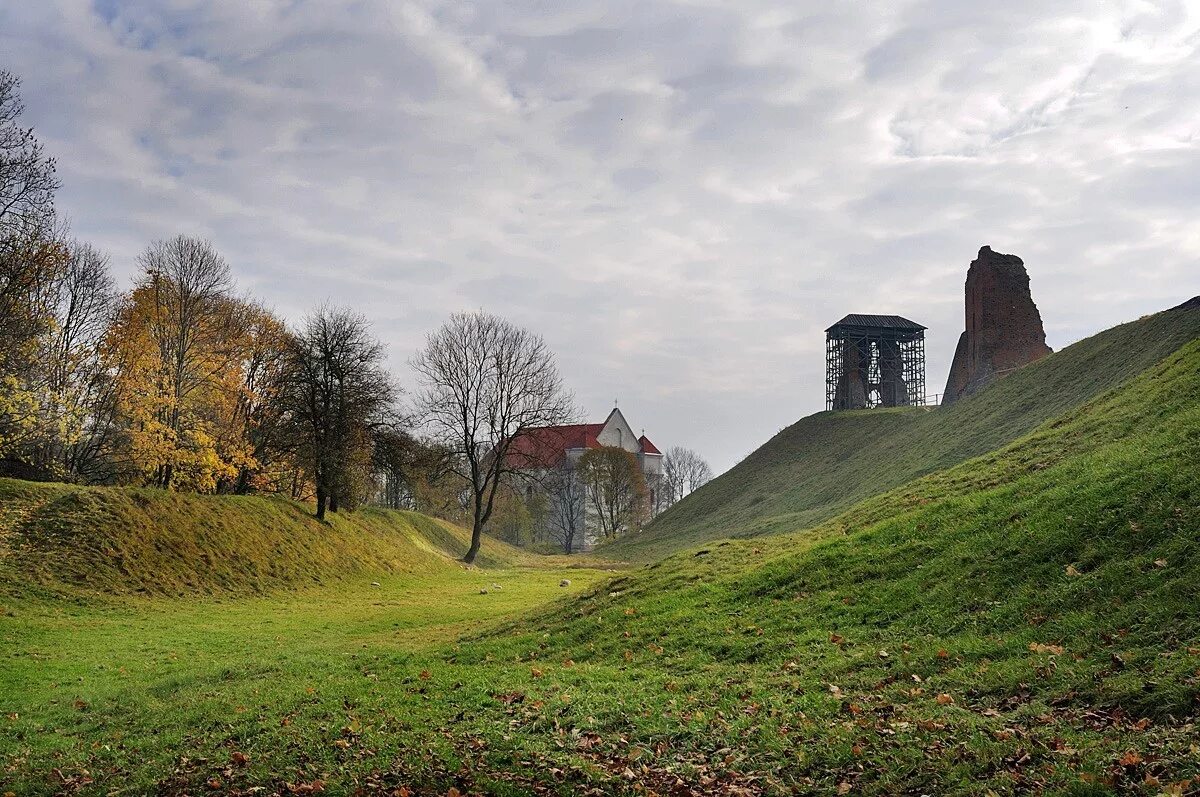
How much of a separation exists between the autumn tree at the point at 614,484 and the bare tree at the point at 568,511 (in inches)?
254

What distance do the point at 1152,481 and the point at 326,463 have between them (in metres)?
34.0

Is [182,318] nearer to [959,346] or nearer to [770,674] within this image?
[770,674]

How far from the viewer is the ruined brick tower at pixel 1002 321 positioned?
60938 mm

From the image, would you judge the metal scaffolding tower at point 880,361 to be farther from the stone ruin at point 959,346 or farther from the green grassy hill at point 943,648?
the green grassy hill at point 943,648

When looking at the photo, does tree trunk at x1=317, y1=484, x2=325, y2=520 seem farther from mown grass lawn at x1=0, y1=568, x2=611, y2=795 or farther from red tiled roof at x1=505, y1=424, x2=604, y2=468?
mown grass lawn at x1=0, y1=568, x2=611, y2=795

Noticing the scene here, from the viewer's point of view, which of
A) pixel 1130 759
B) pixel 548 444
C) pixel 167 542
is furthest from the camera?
pixel 548 444

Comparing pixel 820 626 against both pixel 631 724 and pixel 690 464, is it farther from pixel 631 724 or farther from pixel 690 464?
pixel 690 464

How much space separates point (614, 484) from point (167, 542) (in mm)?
59032

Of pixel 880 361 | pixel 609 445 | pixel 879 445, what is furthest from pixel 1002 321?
pixel 609 445

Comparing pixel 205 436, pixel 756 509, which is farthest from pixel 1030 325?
pixel 205 436

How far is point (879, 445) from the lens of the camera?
59.4 meters

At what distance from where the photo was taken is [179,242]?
36.6 m

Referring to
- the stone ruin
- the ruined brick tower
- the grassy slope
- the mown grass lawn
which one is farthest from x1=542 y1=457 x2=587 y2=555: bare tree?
the mown grass lawn

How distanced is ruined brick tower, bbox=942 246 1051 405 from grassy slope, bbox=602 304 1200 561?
6792 mm
